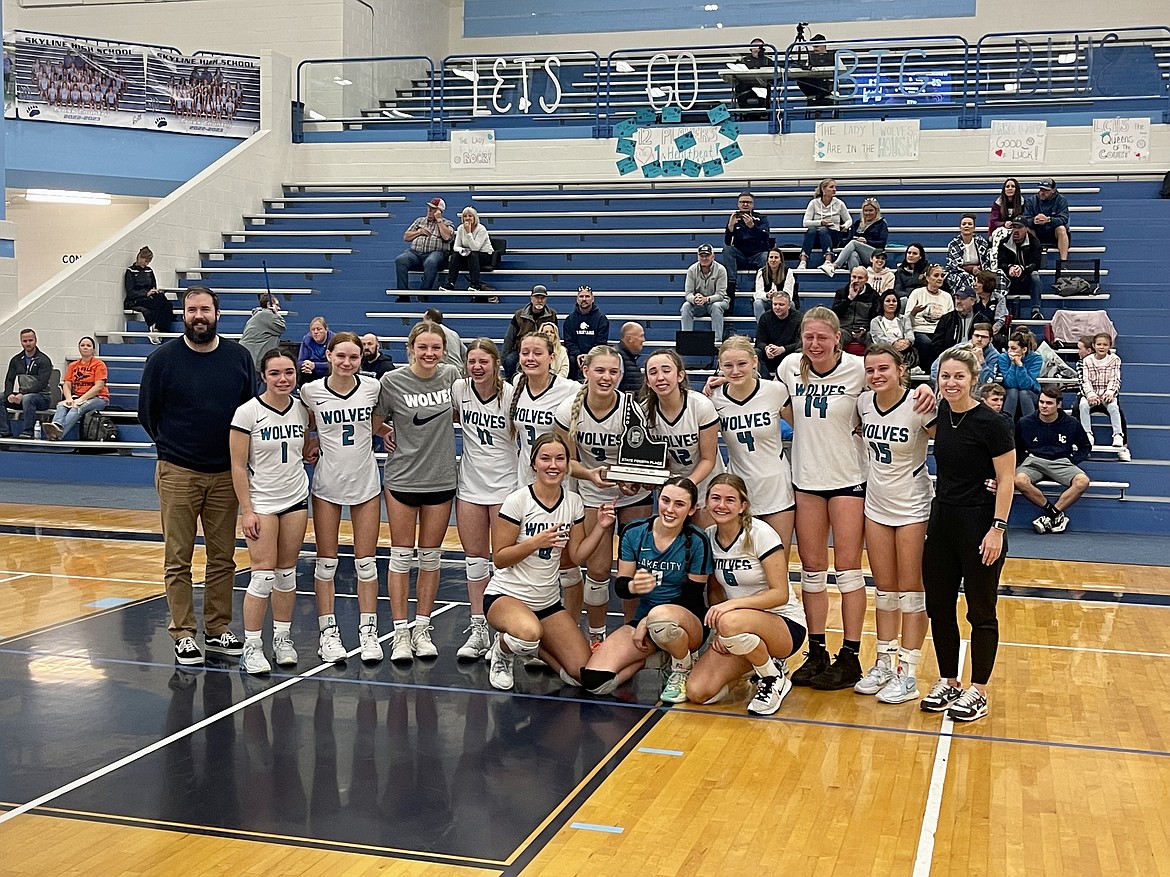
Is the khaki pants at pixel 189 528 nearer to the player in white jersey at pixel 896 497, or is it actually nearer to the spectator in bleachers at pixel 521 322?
the player in white jersey at pixel 896 497

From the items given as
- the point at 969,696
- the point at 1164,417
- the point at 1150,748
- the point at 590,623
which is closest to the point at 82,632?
the point at 590,623

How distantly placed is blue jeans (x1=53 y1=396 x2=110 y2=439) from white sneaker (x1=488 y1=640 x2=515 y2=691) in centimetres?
930

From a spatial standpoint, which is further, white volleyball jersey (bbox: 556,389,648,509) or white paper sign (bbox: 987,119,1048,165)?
white paper sign (bbox: 987,119,1048,165)

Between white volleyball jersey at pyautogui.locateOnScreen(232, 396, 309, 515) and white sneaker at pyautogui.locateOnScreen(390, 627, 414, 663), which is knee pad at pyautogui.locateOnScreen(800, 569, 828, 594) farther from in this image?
white volleyball jersey at pyautogui.locateOnScreen(232, 396, 309, 515)

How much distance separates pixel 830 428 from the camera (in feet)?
19.0

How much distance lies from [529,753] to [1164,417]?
372 inches

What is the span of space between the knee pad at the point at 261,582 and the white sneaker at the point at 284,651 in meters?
0.29

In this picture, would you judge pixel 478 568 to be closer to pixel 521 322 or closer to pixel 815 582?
pixel 815 582

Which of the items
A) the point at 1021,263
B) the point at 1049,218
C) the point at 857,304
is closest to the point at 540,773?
the point at 857,304

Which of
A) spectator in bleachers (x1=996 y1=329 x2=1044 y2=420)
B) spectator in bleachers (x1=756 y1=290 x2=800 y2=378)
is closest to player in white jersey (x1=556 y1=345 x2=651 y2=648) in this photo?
spectator in bleachers (x1=756 y1=290 x2=800 y2=378)

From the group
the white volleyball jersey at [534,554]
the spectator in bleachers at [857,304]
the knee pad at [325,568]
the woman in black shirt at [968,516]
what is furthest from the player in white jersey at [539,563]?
the spectator in bleachers at [857,304]

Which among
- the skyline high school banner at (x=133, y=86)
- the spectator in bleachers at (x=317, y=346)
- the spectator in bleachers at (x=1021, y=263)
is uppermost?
the skyline high school banner at (x=133, y=86)

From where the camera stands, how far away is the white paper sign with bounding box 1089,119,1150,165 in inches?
632

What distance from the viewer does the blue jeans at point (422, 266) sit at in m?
15.4
